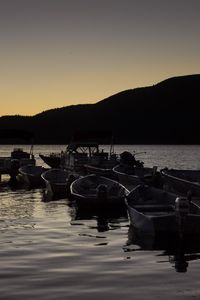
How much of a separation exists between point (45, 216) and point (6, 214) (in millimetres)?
2218

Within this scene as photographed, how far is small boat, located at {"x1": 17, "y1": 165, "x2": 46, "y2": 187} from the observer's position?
47.2 m

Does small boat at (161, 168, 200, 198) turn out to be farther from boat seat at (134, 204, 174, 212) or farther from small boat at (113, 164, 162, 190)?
boat seat at (134, 204, 174, 212)

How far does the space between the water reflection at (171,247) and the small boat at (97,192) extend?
6984mm

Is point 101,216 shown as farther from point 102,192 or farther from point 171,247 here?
point 171,247

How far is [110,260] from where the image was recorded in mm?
16500

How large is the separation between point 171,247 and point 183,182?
1535cm

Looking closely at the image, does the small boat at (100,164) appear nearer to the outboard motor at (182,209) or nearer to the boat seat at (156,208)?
the boat seat at (156,208)

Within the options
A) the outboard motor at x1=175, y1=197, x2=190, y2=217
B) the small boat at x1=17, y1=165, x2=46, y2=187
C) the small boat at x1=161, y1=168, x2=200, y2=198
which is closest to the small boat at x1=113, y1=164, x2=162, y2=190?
the small boat at x1=161, y1=168, x2=200, y2=198

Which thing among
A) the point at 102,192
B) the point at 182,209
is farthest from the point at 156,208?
the point at 102,192

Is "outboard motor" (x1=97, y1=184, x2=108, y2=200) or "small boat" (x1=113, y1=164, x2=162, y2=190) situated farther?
"small boat" (x1=113, y1=164, x2=162, y2=190)

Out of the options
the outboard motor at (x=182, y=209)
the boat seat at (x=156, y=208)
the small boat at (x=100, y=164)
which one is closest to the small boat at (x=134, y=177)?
the small boat at (x=100, y=164)

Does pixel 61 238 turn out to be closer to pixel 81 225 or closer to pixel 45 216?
pixel 81 225

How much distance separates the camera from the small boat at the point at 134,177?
32281 millimetres

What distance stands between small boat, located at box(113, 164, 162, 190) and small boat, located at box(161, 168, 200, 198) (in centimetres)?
127
